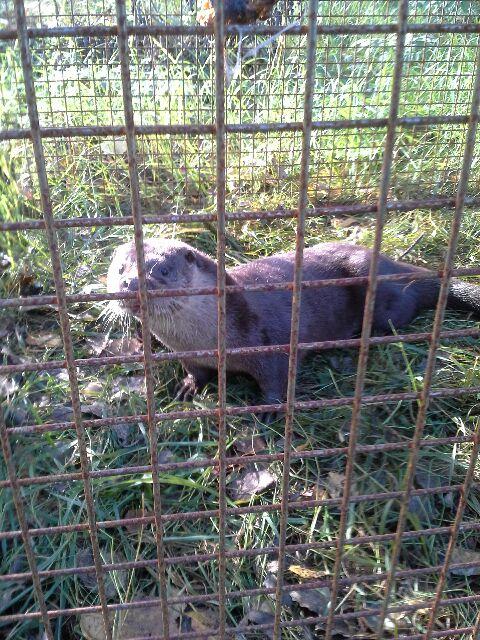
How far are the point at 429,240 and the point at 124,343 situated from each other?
160cm

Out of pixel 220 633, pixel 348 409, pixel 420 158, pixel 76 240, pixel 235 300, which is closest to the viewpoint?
pixel 220 633

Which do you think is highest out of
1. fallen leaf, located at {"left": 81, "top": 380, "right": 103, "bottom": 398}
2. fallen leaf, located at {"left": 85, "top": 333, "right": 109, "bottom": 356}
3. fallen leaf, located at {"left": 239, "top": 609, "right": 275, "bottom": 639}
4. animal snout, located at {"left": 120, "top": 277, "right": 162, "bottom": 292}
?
animal snout, located at {"left": 120, "top": 277, "right": 162, "bottom": 292}

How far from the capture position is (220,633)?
1.17 m

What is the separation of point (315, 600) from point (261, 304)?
1.25 metres

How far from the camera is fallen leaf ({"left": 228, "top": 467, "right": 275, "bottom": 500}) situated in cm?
185

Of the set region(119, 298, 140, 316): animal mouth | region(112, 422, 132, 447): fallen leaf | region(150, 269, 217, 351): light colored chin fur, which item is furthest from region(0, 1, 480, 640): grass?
region(119, 298, 140, 316): animal mouth

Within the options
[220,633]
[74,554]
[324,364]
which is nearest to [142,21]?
[324,364]

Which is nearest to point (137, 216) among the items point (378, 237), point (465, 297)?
point (378, 237)

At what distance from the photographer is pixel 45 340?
2.49 metres

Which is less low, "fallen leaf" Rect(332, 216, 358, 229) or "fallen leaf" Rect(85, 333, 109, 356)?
"fallen leaf" Rect(332, 216, 358, 229)

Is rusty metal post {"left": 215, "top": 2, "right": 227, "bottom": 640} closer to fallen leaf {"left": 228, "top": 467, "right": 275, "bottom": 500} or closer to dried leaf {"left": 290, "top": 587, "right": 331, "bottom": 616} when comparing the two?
dried leaf {"left": 290, "top": 587, "right": 331, "bottom": 616}

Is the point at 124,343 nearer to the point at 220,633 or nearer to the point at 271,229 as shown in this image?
the point at 271,229

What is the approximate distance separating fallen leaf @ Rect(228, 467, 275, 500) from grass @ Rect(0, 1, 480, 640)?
0.07ft

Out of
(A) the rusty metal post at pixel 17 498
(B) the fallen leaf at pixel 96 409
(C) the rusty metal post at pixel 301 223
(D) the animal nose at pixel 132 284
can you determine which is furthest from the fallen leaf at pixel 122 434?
(C) the rusty metal post at pixel 301 223
